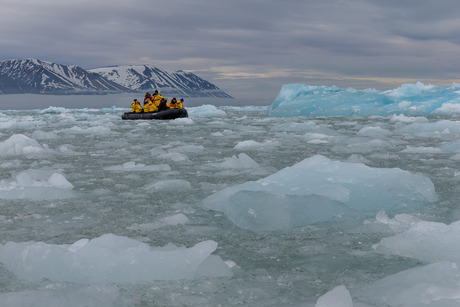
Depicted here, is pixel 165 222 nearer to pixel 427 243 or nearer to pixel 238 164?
pixel 427 243

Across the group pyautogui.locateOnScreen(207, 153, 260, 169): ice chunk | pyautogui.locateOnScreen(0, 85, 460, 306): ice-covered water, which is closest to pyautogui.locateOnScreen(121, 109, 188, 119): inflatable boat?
pyautogui.locateOnScreen(0, 85, 460, 306): ice-covered water

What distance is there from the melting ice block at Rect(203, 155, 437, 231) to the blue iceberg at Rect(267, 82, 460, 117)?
21.7 metres

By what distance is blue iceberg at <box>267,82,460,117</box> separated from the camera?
26.0m

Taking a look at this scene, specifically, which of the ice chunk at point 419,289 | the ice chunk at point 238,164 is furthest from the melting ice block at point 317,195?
the ice chunk at point 238,164

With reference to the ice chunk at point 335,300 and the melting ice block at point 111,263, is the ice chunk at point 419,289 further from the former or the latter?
the melting ice block at point 111,263

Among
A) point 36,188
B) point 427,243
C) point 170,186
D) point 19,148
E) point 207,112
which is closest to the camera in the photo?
point 427,243

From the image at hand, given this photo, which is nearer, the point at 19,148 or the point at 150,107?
the point at 19,148

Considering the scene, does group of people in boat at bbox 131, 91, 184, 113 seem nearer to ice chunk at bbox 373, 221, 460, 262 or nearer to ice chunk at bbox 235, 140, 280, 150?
ice chunk at bbox 235, 140, 280, 150

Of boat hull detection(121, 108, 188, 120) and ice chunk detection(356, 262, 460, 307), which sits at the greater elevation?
ice chunk detection(356, 262, 460, 307)

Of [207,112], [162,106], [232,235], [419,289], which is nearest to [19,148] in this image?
[232,235]

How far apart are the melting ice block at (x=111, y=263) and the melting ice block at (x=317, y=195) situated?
1.12 meters

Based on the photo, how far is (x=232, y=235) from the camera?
3.72m

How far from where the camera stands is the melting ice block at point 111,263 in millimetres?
2736

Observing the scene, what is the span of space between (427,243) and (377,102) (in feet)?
83.2
